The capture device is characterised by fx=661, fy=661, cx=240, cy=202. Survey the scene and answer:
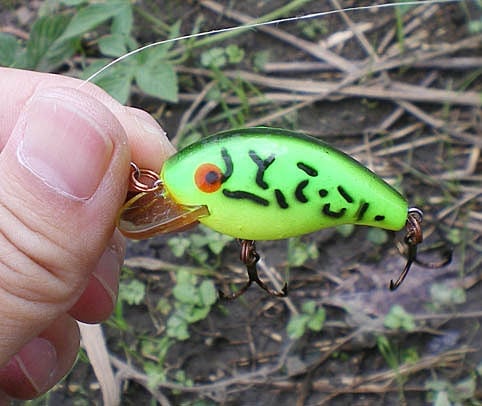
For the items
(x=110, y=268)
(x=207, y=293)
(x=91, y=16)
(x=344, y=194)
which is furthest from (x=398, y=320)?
(x=91, y=16)

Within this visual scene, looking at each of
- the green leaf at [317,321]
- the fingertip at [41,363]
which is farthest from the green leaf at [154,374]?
the green leaf at [317,321]

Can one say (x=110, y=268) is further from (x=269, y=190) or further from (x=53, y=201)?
(x=269, y=190)

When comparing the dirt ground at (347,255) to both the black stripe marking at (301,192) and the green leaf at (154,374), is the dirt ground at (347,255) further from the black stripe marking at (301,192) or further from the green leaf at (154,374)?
the black stripe marking at (301,192)

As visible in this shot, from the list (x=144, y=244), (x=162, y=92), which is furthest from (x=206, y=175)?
(x=144, y=244)

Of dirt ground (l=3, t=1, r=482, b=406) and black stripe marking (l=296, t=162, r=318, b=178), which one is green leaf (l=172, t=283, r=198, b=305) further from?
black stripe marking (l=296, t=162, r=318, b=178)

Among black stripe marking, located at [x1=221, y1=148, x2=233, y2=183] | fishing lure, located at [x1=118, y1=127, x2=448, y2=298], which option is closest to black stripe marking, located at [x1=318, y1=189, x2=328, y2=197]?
fishing lure, located at [x1=118, y1=127, x2=448, y2=298]

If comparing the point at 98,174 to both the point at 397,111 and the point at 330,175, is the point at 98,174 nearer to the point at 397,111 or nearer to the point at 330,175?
the point at 330,175
